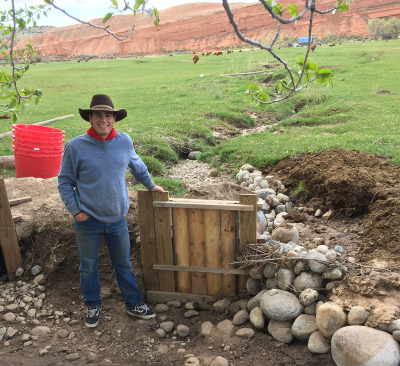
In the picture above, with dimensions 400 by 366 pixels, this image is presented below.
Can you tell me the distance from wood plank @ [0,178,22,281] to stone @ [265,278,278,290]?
308 cm

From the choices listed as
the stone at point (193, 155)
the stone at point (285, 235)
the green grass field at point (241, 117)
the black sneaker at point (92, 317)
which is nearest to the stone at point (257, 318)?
the stone at point (285, 235)

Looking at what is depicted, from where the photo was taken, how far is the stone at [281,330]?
3463mm

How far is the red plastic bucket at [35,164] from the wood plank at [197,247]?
3.87m

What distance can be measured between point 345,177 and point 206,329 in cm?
330

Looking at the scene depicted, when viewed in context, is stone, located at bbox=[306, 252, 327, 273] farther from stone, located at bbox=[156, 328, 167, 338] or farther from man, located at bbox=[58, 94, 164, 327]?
man, located at bbox=[58, 94, 164, 327]

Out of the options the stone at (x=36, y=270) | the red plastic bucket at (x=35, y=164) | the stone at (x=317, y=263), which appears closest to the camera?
the stone at (x=317, y=263)

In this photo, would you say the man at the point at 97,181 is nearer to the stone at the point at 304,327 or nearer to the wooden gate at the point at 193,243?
the wooden gate at the point at 193,243

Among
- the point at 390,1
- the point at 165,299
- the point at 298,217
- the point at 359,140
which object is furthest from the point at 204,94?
the point at 390,1

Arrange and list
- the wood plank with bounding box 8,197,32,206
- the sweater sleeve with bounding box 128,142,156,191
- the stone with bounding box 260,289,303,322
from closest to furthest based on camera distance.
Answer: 1. the stone with bounding box 260,289,303,322
2. the sweater sleeve with bounding box 128,142,156,191
3. the wood plank with bounding box 8,197,32,206

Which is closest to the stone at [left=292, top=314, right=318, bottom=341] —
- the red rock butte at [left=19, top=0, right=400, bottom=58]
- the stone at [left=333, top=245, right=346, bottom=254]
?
the stone at [left=333, top=245, right=346, bottom=254]

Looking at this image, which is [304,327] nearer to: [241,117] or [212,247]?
[212,247]

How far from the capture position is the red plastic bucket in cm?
669

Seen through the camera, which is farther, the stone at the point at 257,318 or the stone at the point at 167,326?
the stone at the point at 167,326

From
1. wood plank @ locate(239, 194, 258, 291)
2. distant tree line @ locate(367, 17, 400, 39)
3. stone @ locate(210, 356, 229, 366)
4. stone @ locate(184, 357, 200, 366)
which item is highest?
distant tree line @ locate(367, 17, 400, 39)
